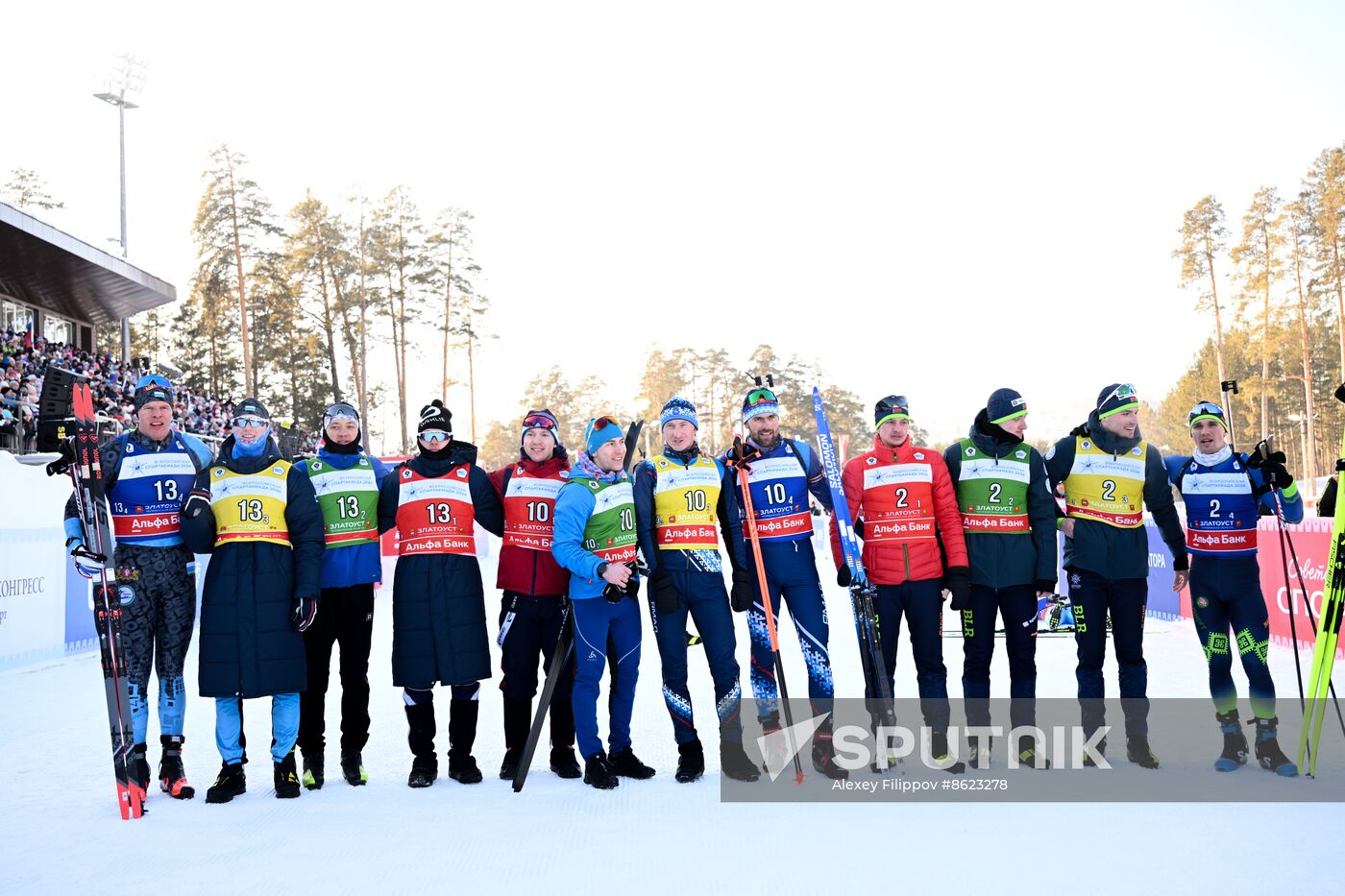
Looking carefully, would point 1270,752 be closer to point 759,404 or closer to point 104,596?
point 759,404

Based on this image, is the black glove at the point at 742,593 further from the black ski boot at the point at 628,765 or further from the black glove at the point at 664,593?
the black ski boot at the point at 628,765

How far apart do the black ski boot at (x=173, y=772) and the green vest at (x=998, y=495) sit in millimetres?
3820

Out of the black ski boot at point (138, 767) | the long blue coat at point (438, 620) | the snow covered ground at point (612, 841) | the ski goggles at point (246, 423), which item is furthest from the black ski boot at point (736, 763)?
the ski goggles at point (246, 423)

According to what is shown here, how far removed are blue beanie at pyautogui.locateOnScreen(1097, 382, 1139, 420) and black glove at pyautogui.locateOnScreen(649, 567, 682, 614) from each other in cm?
230

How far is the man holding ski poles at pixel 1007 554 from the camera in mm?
4555

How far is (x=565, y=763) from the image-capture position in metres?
4.71

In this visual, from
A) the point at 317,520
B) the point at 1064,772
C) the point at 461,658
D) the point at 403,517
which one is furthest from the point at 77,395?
the point at 1064,772

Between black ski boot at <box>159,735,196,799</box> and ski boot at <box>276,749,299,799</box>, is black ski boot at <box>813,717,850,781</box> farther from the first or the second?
black ski boot at <box>159,735,196,799</box>

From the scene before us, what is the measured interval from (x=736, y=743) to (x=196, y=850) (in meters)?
2.27

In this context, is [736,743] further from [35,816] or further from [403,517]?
[35,816]

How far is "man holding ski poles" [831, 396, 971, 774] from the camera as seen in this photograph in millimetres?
4512

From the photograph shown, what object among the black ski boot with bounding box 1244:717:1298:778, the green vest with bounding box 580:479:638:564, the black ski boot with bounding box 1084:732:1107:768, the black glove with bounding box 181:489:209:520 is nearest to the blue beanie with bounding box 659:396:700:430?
the green vest with bounding box 580:479:638:564

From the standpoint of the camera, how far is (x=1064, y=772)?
14.4 feet

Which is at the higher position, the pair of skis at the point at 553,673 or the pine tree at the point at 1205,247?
the pine tree at the point at 1205,247
